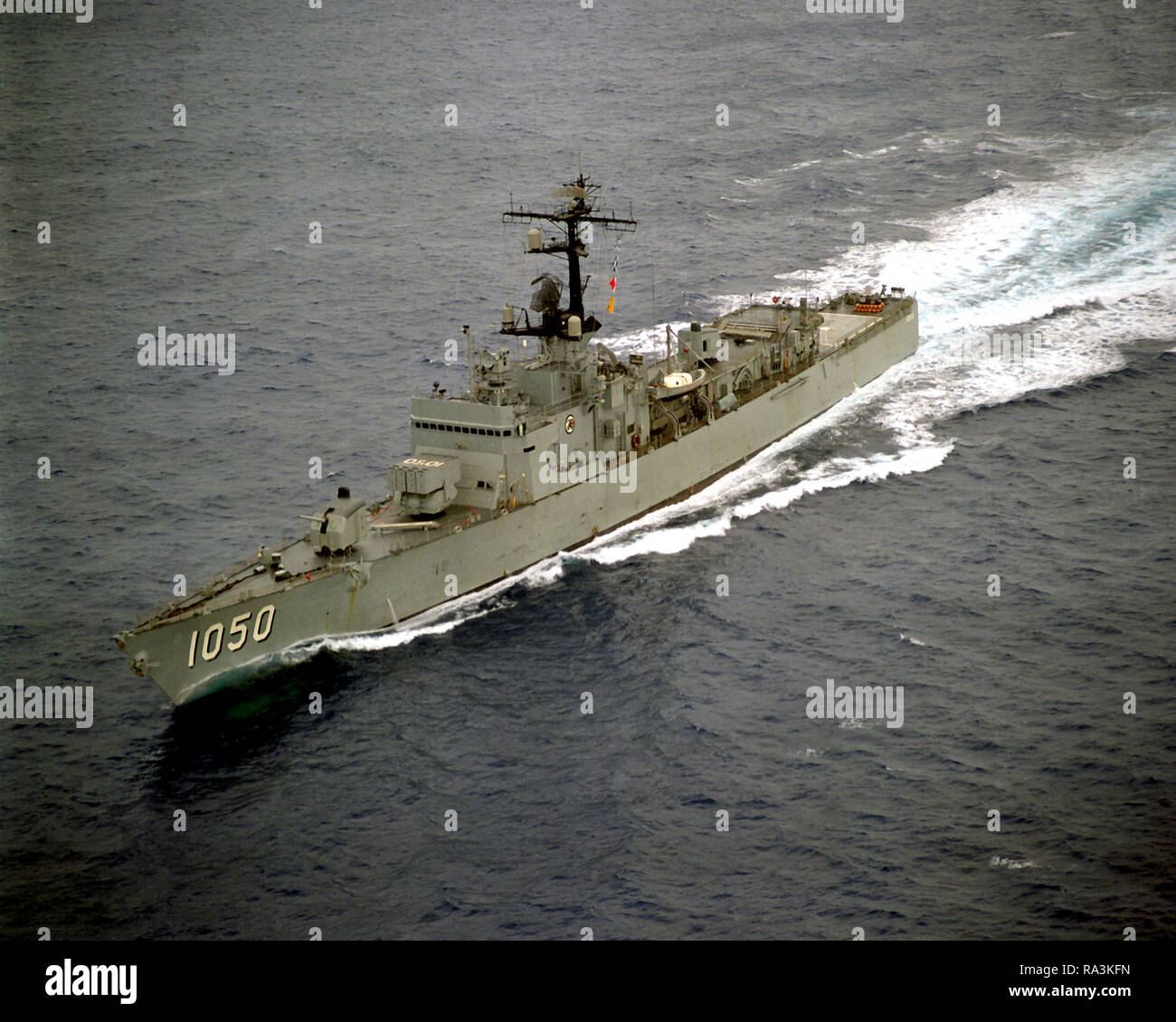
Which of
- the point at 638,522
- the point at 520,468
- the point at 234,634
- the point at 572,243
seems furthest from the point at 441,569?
the point at 572,243

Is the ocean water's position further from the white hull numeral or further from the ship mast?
the ship mast

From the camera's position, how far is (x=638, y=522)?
192ft

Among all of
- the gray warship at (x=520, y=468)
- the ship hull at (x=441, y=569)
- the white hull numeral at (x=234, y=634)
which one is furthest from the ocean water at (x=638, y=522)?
the white hull numeral at (x=234, y=634)

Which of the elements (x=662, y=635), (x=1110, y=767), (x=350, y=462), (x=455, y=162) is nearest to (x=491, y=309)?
(x=350, y=462)

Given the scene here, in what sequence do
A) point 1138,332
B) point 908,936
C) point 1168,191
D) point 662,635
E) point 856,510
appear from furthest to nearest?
point 1168,191
point 1138,332
point 856,510
point 662,635
point 908,936

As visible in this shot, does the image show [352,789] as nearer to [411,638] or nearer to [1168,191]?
[411,638]

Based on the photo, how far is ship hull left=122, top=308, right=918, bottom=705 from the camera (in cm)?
4444

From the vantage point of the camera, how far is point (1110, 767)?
40.0 m

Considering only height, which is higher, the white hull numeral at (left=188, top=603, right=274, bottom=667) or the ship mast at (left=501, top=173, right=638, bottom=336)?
the ship mast at (left=501, top=173, right=638, bottom=336)

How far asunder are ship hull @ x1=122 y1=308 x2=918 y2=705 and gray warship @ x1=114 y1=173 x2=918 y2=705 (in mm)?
60

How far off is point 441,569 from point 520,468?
207 inches

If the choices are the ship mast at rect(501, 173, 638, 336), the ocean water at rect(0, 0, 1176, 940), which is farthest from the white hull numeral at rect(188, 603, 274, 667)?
the ship mast at rect(501, 173, 638, 336)

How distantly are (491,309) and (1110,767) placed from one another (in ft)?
143

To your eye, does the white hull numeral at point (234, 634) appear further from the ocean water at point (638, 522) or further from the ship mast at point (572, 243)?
the ship mast at point (572, 243)
